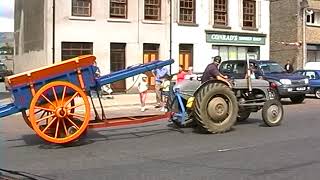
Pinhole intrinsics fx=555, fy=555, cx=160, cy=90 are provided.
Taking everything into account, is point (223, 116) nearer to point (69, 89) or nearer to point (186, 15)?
point (69, 89)

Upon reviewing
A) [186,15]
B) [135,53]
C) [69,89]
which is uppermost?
[186,15]

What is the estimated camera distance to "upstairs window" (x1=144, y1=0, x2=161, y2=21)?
32688 mm

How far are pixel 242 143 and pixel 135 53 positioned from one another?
2035 cm

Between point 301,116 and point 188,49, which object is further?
point 188,49

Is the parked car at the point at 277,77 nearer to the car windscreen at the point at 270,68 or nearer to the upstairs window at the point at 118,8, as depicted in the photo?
the car windscreen at the point at 270,68

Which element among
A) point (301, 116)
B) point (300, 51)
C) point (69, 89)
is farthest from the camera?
point (300, 51)

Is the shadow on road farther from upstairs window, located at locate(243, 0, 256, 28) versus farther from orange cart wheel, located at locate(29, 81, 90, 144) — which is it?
upstairs window, located at locate(243, 0, 256, 28)

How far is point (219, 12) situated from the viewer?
35.4 meters

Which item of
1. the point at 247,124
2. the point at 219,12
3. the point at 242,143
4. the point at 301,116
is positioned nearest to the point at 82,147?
the point at 242,143

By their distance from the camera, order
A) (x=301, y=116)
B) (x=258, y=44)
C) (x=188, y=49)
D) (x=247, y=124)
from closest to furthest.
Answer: (x=247, y=124)
(x=301, y=116)
(x=188, y=49)
(x=258, y=44)

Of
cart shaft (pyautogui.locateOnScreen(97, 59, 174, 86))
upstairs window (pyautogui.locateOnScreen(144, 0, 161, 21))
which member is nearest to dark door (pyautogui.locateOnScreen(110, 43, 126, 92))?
upstairs window (pyautogui.locateOnScreen(144, 0, 161, 21))

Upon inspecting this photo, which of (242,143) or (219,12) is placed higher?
(219,12)

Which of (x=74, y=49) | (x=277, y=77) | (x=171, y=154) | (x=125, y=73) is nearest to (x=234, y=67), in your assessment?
(x=277, y=77)

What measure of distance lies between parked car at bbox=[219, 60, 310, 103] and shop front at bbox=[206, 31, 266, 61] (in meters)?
9.34
